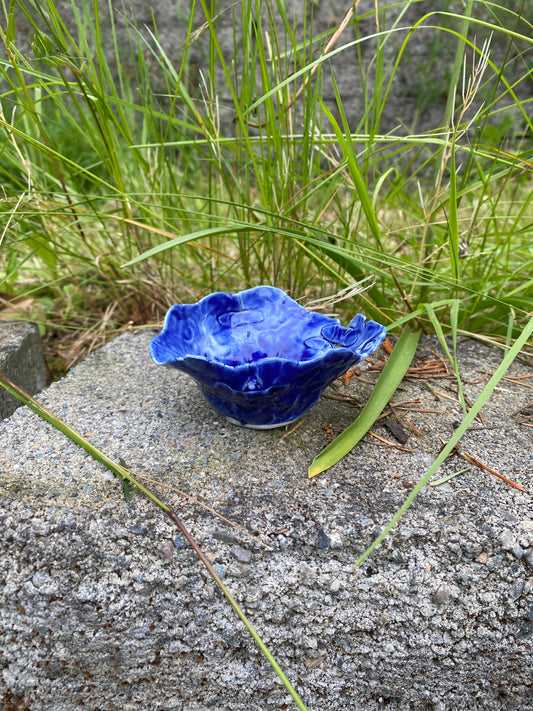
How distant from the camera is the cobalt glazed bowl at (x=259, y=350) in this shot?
2.65 feet

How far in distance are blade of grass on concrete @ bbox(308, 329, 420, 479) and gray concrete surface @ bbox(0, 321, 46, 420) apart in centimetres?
61

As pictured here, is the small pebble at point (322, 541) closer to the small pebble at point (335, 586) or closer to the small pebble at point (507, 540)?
the small pebble at point (335, 586)

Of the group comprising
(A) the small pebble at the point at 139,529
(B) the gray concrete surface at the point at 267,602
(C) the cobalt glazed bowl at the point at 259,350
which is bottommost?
(B) the gray concrete surface at the point at 267,602

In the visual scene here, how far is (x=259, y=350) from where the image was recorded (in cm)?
103

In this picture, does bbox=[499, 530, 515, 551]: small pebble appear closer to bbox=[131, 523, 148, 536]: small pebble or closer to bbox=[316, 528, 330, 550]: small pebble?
bbox=[316, 528, 330, 550]: small pebble

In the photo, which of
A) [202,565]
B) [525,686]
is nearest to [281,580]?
[202,565]

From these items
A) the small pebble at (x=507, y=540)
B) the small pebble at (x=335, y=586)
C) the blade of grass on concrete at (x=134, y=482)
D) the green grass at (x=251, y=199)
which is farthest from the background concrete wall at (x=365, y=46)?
the small pebble at (x=335, y=586)

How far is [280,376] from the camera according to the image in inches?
31.8

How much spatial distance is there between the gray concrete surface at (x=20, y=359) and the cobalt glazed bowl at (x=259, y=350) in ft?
1.29

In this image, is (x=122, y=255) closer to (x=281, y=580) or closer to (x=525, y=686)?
(x=281, y=580)

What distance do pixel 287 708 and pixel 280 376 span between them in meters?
0.46

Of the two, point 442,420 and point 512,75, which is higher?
point 512,75

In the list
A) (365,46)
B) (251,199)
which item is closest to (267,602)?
(251,199)

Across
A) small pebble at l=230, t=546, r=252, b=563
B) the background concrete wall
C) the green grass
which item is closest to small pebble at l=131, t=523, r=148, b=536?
small pebble at l=230, t=546, r=252, b=563
